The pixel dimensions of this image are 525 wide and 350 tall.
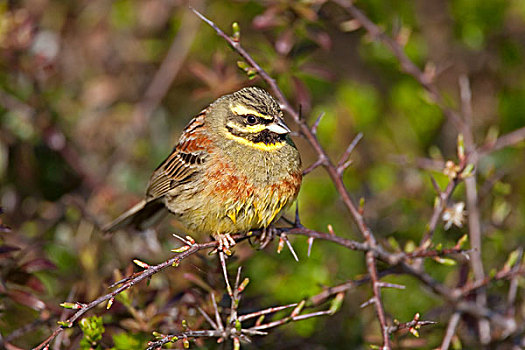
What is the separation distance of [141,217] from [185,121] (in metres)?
2.29

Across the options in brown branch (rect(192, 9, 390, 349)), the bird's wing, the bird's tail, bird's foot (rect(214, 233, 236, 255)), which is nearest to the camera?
brown branch (rect(192, 9, 390, 349))

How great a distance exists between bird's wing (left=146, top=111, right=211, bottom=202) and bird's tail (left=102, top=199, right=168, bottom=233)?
170mm

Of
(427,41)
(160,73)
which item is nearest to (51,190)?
(160,73)

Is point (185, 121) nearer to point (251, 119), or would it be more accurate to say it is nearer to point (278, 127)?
point (251, 119)

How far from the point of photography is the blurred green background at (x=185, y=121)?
395cm

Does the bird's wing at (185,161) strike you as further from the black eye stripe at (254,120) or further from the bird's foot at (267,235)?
the bird's foot at (267,235)

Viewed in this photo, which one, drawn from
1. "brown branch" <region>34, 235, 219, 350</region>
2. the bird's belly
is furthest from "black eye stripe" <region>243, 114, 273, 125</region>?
"brown branch" <region>34, 235, 219, 350</region>

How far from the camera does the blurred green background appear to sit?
3.95 m

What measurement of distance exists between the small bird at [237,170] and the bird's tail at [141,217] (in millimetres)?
569

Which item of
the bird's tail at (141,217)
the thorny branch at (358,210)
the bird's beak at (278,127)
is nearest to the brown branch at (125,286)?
the thorny branch at (358,210)

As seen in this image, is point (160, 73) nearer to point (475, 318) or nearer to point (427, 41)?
point (427, 41)

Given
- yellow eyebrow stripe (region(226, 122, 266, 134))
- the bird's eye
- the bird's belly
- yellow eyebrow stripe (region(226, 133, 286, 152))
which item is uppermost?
the bird's eye

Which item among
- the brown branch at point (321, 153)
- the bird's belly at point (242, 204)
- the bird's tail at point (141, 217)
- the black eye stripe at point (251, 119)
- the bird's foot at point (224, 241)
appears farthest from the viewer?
the bird's tail at point (141, 217)

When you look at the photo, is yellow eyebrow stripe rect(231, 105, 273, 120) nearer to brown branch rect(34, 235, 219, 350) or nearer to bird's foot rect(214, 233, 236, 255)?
bird's foot rect(214, 233, 236, 255)
